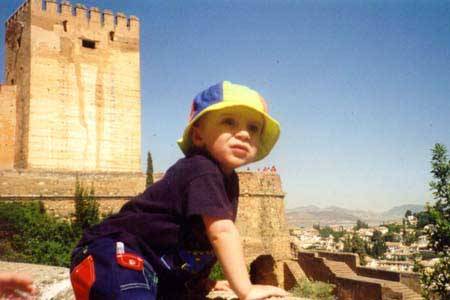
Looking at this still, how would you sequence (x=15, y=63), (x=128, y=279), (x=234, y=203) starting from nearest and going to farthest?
(x=128, y=279), (x=234, y=203), (x=15, y=63)

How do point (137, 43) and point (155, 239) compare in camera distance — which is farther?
point (137, 43)

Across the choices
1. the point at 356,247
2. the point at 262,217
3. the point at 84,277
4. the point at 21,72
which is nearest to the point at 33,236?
the point at 21,72

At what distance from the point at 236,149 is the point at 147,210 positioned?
1.94 ft

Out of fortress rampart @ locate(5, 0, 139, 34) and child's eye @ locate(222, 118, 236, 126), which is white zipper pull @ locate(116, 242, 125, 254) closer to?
child's eye @ locate(222, 118, 236, 126)

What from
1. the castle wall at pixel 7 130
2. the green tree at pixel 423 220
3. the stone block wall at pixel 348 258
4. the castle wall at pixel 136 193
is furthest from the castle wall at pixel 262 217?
the green tree at pixel 423 220

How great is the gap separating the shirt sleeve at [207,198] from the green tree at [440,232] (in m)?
9.04

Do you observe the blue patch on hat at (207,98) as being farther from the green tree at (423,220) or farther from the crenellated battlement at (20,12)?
the crenellated battlement at (20,12)

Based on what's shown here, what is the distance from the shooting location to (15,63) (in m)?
22.3

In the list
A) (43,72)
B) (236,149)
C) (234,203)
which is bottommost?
(234,203)

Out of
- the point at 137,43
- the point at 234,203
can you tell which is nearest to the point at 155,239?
the point at 234,203

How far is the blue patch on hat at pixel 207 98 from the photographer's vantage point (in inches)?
102

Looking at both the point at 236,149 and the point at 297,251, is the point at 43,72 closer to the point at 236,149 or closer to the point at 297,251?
the point at 297,251

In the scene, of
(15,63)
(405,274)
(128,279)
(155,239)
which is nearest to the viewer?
(128,279)

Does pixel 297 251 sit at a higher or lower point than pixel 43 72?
lower
